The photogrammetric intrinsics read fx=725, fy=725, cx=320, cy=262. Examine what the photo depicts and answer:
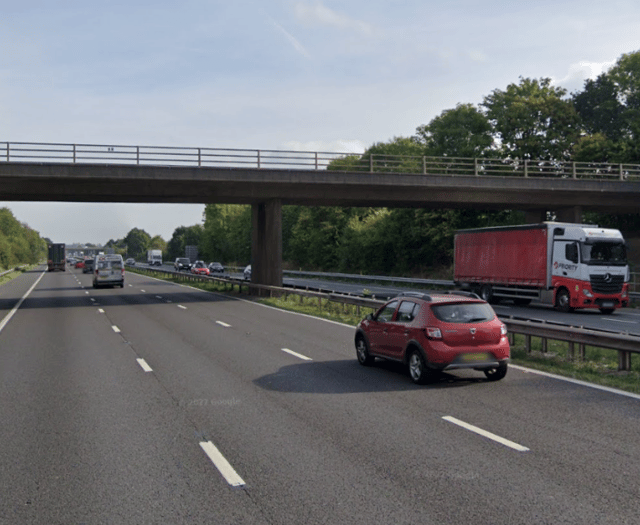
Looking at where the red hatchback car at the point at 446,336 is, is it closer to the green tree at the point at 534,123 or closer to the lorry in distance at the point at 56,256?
the green tree at the point at 534,123

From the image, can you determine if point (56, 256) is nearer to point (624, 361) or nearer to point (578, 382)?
point (624, 361)

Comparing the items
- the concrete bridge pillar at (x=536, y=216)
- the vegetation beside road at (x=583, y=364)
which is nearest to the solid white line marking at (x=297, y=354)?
the vegetation beside road at (x=583, y=364)

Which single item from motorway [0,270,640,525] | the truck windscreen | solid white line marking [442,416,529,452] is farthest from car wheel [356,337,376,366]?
the truck windscreen

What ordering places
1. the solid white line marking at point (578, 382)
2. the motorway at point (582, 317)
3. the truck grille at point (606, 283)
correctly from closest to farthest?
the solid white line marking at point (578, 382) → the motorway at point (582, 317) → the truck grille at point (606, 283)

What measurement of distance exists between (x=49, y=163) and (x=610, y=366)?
93.1ft

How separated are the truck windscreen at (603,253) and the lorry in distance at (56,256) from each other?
80559 mm

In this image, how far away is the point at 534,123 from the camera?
67.0m

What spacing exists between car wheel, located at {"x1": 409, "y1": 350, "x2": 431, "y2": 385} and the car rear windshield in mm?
741

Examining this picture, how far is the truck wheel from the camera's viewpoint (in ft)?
94.8

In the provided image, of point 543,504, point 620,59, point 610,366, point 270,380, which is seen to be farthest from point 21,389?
point 620,59

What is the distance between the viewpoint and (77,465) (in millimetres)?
7281

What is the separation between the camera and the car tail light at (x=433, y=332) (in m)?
11.7

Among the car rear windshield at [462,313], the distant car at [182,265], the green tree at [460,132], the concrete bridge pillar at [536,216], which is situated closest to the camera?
the car rear windshield at [462,313]

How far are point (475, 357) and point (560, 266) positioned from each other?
62.1 feet
